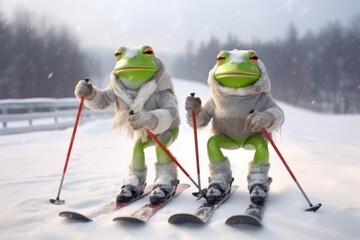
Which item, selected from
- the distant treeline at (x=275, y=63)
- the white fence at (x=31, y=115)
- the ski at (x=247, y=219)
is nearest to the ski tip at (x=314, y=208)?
the ski at (x=247, y=219)

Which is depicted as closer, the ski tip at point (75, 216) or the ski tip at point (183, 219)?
the ski tip at point (183, 219)

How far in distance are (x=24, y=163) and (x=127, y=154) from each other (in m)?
1.84

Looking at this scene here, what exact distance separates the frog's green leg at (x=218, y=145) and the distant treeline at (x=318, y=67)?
33.2 meters

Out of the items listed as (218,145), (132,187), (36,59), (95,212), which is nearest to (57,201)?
(95,212)

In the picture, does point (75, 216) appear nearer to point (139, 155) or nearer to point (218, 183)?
point (139, 155)

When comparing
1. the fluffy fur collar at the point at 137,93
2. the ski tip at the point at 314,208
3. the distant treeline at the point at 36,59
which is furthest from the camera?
the distant treeline at the point at 36,59

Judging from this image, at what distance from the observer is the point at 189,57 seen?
6216 centimetres

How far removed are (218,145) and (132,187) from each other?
94 cm

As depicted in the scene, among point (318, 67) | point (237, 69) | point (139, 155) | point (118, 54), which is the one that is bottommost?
point (318, 67)

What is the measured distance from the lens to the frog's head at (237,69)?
10.2ft

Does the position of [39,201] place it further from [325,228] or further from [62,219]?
[325,228]

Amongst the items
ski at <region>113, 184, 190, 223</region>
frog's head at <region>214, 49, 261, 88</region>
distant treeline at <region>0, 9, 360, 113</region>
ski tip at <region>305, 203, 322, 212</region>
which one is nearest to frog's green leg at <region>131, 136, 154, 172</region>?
ski at <region>113, 184, 190, 223</region>

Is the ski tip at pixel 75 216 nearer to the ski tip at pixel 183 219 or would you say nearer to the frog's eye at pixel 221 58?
the ski tip at pixel 183 219

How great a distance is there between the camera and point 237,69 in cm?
311
